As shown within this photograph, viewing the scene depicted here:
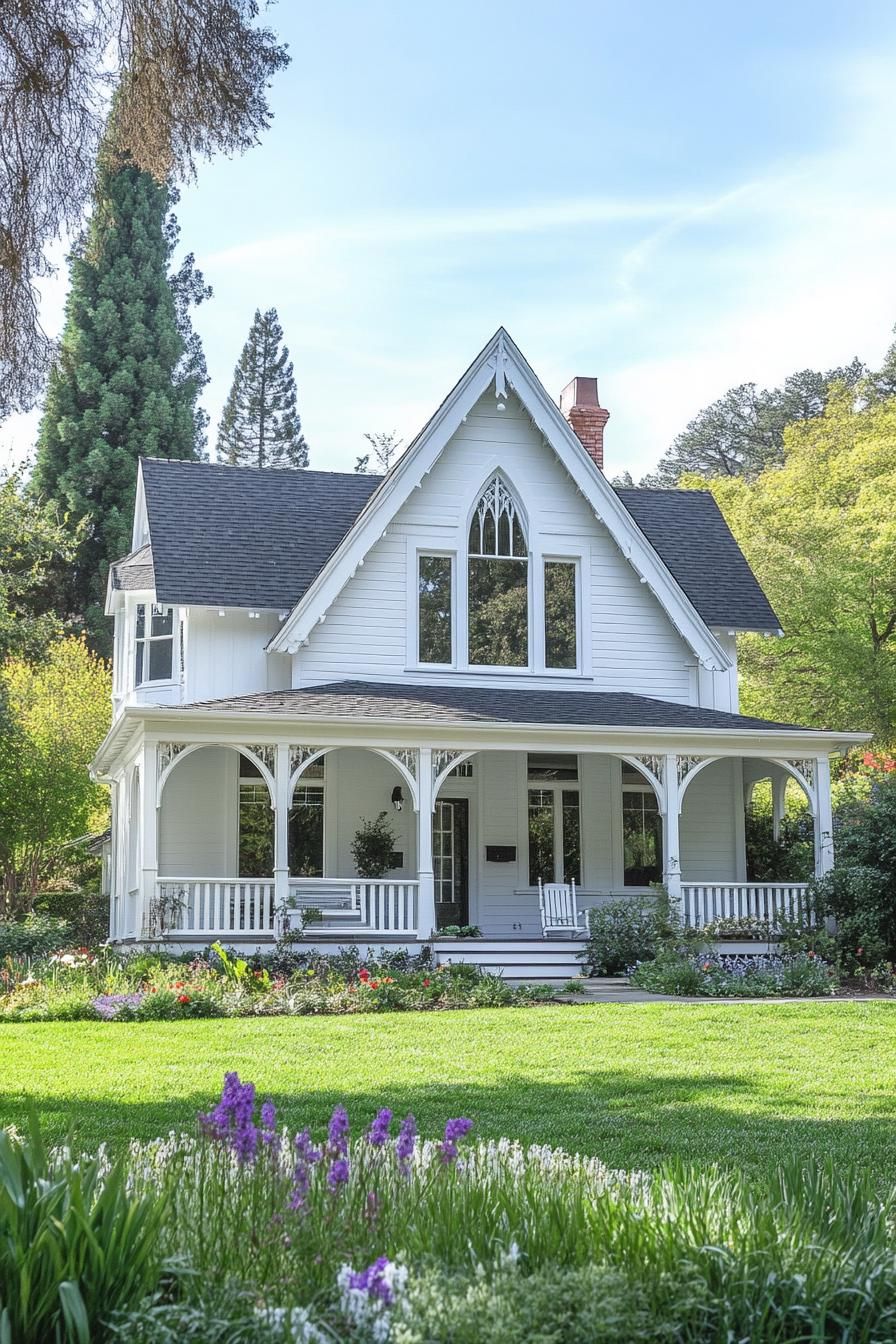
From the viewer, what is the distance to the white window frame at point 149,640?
2256 centimetres

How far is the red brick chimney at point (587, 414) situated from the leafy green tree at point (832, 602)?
952 centimetres

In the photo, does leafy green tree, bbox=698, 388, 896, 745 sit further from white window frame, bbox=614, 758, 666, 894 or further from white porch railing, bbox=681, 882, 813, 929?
white porch railing, bbox=681, 882, 813, 929

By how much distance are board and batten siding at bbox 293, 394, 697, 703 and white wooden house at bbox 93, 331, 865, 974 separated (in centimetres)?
3

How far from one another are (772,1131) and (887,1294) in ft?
14.0

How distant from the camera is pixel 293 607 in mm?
21891

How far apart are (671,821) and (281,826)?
547cm

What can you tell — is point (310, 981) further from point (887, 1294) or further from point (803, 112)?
point (887, 1294)

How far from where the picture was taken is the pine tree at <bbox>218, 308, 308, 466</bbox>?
59406 mm

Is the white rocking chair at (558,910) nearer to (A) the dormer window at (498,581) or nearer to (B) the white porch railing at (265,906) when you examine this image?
(B) the white porch railing at (265,906)

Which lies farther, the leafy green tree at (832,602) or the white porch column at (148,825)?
the leafy green tree at (832,602)

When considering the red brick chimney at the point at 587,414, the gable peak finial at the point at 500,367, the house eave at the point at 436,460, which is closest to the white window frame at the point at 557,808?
the house eave at the point at 436,460

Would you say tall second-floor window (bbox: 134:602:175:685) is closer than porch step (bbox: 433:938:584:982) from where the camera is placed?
No

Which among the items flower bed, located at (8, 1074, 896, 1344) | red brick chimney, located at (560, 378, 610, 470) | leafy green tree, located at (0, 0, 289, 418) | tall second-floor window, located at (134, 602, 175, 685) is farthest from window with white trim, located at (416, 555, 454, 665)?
flower bed, located at (8, 1074, 896, 1344)

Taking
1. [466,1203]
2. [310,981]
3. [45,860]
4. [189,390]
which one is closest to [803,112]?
[310,981]
